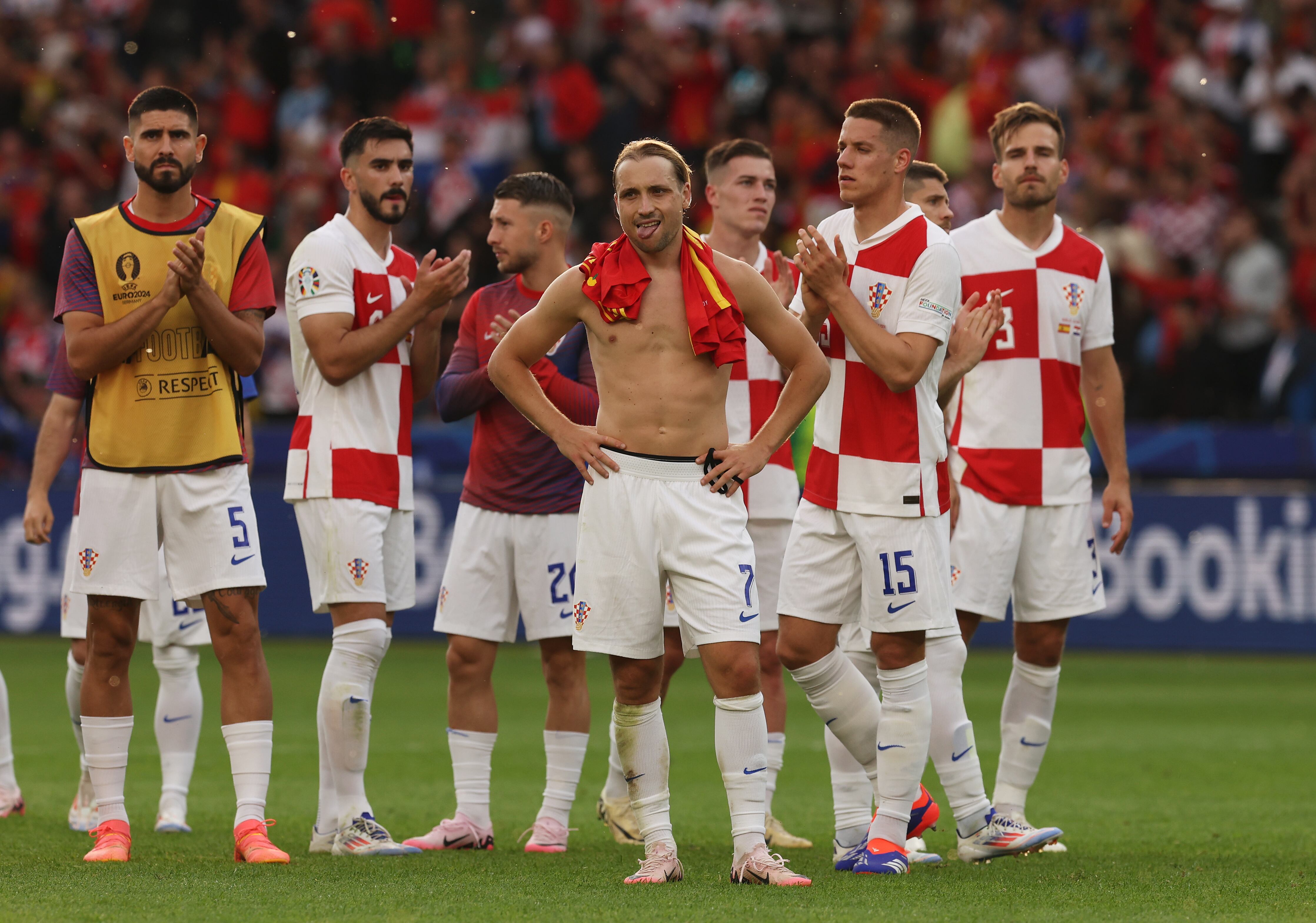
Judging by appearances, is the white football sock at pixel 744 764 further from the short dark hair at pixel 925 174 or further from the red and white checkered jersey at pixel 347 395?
the short dark hair at pixel 925 174

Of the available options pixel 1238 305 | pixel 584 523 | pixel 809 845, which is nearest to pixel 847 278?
pixel 584 523

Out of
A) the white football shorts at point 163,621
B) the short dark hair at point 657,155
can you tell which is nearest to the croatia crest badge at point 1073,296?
the short dark hair at point 657,155

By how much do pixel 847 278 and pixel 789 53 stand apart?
12.8 meters

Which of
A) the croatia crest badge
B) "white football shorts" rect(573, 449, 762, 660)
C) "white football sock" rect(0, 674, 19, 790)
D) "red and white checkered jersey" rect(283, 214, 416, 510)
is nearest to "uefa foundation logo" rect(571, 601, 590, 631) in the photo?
"white football shorts" rect(573, 449, 762, 660)

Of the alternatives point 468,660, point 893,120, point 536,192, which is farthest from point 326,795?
point 893,120

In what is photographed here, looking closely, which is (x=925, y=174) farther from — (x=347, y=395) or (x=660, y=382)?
(x=347, y=395)

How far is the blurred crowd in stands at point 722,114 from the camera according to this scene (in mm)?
15477

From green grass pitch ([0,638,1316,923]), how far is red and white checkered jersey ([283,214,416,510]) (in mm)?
1492

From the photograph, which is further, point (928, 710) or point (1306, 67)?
point (1306, 67)

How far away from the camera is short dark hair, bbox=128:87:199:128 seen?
6289mm

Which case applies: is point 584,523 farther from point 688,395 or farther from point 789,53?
point 789,53

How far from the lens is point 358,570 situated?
662cm

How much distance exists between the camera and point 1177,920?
5.05 m

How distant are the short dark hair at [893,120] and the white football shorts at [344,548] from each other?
247cm
